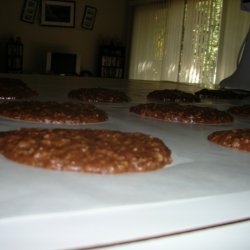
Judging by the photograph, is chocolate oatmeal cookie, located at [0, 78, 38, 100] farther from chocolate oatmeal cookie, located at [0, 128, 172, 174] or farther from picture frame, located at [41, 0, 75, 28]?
picture frame, located at [41, 0, 75, 28]

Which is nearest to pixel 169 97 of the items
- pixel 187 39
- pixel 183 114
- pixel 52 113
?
pixel 183 114

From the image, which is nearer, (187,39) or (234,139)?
(234,139)

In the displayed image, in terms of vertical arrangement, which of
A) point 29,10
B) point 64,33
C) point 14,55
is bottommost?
point 14,55

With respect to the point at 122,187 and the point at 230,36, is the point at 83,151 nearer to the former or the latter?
the point at 122,187

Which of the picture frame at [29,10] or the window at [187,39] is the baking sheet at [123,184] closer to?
the window at [187,39]

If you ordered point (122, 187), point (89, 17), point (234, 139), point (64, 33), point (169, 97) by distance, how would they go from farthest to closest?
point (89, 17), point (64, 33), point (169, 97), point (234, 139), point (122, 187)

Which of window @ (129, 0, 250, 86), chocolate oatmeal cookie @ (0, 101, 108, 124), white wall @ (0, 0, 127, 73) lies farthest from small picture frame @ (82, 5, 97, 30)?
chocolate oatmeal cookie @ (0, 101, 108, 124)

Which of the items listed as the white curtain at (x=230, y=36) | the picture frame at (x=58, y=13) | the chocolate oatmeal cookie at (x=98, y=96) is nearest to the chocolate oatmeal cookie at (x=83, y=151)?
the chocolate oatmeal cookie at (x=98, y=96)
